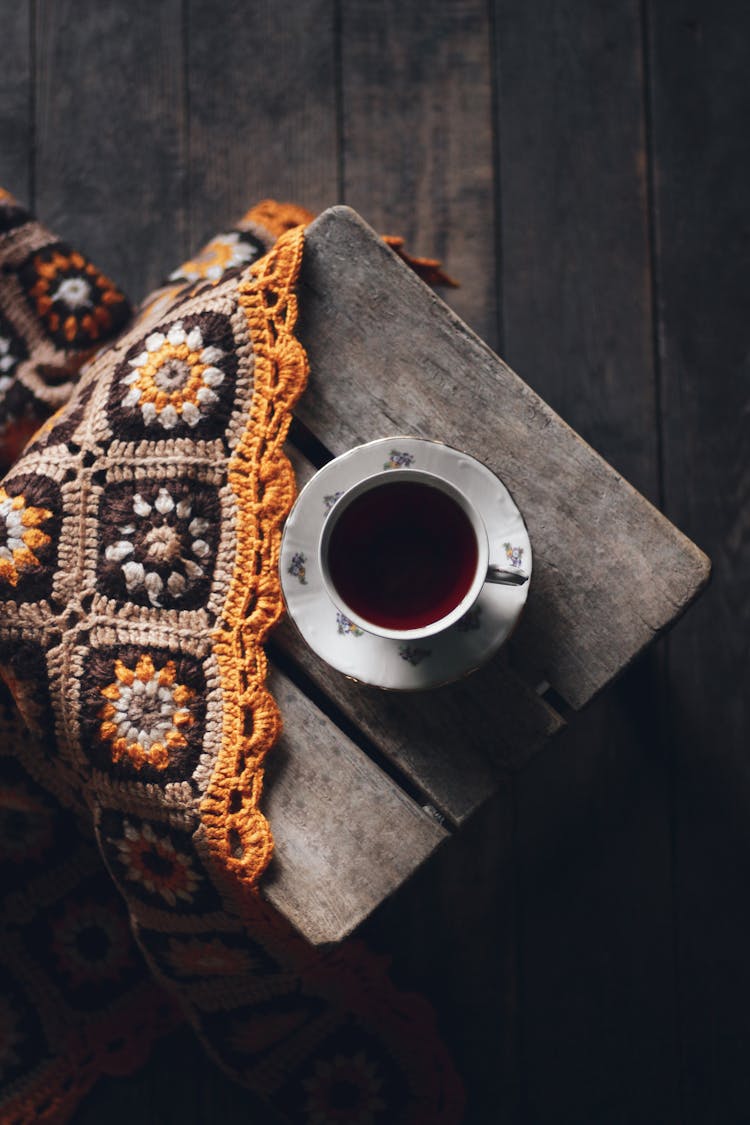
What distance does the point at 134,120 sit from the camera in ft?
3.68

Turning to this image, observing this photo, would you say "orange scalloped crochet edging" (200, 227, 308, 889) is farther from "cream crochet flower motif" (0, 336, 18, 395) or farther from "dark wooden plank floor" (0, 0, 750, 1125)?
"dark wooden plank floor" (0, 0, 750, 1125)

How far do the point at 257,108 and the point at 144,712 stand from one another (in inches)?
31.9

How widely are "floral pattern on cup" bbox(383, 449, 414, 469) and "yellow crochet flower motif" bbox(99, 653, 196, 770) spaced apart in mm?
220

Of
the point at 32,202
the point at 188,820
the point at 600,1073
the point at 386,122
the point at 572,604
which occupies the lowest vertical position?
the point at 600,1073

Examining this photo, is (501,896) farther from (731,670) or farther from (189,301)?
(189,301)

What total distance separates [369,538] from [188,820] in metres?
0.25

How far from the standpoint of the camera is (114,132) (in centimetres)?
112

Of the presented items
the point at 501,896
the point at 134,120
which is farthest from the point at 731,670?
the point at 134,120

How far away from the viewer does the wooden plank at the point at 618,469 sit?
41.1 inches

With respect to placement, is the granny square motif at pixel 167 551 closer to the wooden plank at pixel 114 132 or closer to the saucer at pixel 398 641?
the saucer at pixel 398 641

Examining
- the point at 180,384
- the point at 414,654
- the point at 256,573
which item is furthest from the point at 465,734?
the point at 180,384

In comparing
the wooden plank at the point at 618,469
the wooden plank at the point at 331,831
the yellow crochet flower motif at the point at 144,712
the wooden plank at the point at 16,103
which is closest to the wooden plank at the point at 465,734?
the wooden plank at the point at 331,831

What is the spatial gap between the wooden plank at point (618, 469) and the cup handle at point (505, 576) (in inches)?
19.8

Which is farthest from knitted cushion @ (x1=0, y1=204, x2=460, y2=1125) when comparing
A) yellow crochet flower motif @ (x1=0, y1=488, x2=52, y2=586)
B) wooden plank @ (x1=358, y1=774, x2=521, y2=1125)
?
wooden plank @ (x1=358, y1=774, x2=521, y2=1125)
